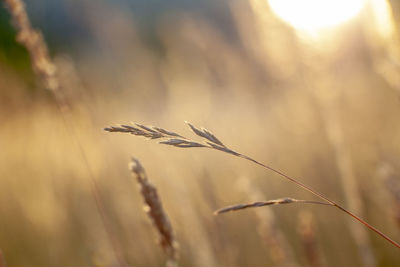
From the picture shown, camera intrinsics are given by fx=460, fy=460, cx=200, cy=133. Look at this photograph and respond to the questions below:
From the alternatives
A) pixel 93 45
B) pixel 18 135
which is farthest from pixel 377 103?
pixel 93 45

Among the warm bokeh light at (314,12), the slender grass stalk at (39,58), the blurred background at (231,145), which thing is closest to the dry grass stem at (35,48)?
the slender grass stalk at (39,58)

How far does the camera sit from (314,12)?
2.70m

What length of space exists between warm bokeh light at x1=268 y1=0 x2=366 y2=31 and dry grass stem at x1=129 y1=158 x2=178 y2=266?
174cm

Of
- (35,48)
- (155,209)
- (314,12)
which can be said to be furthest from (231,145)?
(155,209)

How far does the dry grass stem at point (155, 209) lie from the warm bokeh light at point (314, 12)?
174cm

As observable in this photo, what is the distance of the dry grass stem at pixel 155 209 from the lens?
864 millimetres

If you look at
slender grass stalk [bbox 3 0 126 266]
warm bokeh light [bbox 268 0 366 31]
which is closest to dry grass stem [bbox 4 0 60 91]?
slender grass stalk [bbox 3 0 126 266]

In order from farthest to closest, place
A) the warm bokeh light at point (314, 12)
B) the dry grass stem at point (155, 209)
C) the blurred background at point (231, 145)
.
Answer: the warm bokeh light at point (314, 12) < the blurred background at point (231, 145) < the dry grass stem at point (155, 209)

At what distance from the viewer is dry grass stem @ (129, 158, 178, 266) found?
0.86 m

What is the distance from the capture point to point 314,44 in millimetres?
2297

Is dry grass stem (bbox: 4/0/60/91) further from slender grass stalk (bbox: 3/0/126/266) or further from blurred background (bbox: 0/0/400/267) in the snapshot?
blurred background (bbox: 0/0/400/267)

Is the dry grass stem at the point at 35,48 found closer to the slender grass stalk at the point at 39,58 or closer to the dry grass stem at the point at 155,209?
the slender grass stalk at the point at 39,58

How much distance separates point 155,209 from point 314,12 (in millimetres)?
2140

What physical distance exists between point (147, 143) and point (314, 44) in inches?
42.0
